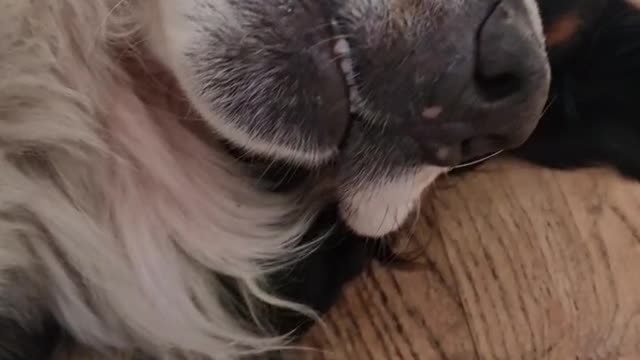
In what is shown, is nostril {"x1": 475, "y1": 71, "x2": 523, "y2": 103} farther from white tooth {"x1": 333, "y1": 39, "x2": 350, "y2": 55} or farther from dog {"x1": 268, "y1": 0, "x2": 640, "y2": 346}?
dog {"x1": 268, "y1": 0, "x2": 640, "y2": 346}

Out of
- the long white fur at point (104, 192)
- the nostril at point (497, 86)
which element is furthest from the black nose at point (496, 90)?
the long white fur at point (104, 192)

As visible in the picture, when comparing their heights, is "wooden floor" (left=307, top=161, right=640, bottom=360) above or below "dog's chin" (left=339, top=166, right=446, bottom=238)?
below

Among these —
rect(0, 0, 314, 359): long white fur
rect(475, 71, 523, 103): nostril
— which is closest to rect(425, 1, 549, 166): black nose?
rect(475, 71, 523, 103): nostril

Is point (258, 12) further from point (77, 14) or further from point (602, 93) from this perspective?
point (602, 93)

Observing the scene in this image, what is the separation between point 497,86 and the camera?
3.10ft

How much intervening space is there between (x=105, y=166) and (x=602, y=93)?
515 mm

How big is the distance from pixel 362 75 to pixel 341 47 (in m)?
0.03

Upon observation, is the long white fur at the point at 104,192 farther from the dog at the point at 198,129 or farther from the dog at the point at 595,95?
the dog at the point at 595,95

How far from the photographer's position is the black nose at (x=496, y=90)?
92cm

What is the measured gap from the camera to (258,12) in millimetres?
930

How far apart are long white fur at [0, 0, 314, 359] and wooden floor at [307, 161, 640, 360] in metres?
0.16

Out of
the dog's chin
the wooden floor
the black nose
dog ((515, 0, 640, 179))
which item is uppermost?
the black nose

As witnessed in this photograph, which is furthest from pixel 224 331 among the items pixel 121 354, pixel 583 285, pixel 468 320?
pixel 583 285

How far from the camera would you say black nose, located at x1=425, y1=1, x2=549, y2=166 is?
920mm
